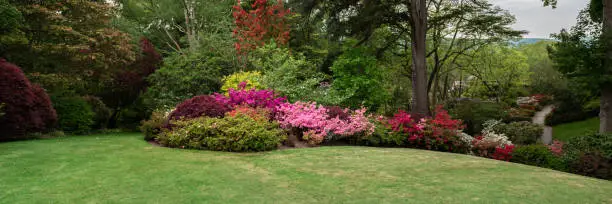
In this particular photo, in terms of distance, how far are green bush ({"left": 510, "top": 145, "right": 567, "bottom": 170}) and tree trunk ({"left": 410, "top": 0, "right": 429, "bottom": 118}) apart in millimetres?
4158

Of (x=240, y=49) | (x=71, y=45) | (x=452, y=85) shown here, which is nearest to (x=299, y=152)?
(x=240, y=49)

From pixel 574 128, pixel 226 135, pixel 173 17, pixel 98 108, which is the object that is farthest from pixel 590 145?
pixel 173 17

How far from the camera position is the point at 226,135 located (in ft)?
25.8

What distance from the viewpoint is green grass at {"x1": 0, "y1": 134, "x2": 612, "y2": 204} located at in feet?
14.6

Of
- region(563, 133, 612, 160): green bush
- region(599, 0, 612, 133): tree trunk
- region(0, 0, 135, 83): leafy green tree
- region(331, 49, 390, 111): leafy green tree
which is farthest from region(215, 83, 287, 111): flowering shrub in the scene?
region(599, 0, 612, 133): tree trunk

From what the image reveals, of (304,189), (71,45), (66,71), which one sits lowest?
(304,189)

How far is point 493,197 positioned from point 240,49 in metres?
10.9

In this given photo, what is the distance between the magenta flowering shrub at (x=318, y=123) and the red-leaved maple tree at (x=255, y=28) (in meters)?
5.39

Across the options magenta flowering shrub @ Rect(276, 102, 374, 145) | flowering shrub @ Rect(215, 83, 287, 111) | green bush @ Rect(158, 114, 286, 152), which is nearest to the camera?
green bush @ Rect(158, 114, 286, 152)

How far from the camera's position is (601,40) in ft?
38.0

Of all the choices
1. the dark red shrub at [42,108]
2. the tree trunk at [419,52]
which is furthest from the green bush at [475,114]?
the dark red shrub at [42,108]

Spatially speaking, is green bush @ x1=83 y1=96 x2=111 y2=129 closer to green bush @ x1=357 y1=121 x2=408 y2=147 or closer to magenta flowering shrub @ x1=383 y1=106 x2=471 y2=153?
green bush @ x1=357 y1=121 x2=408 y2=147

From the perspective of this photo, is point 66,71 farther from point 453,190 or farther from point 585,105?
point 585,105

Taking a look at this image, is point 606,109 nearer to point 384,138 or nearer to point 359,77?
point 359,77
